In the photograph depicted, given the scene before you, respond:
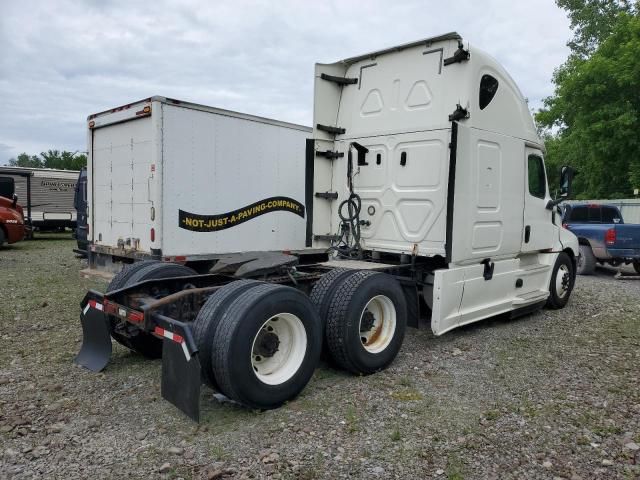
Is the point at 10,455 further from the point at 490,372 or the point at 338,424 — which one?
the point at 490,372

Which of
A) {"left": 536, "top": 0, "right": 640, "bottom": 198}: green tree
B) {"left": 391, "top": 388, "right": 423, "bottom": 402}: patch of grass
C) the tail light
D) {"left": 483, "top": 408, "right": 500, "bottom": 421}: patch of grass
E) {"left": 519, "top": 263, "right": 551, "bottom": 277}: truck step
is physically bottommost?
{"left": 391, "top": 388, "right": 423, "bottom": 402}: patch of grass

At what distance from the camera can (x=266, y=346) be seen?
416 centimetres

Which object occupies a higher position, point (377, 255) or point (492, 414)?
point (377, 255)

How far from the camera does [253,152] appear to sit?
873 centimetres

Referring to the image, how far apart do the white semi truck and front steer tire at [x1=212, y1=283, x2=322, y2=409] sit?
0.4 inches

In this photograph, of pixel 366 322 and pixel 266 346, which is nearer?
pixel 266 346

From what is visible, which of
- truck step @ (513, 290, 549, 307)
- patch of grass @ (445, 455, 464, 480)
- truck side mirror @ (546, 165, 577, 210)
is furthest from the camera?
truck side mirror @ (546, 165, 577, 210)

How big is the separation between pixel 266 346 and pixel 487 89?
403cm

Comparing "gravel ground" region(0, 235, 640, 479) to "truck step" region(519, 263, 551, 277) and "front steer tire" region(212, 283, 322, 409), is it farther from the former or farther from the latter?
"truck step" region(519, 263, 551, 277)

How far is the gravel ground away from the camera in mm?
3326

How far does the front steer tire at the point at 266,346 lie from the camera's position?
12.5 ft

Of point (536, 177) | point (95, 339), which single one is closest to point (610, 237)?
point (536, 177)

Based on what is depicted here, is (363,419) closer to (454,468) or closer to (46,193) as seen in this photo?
(454,468)

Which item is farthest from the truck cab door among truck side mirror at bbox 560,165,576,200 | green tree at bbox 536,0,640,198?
green tree at bbox 536,0,640,198
